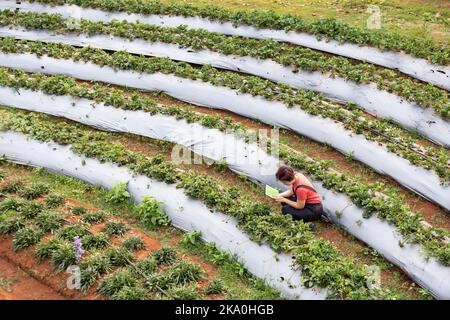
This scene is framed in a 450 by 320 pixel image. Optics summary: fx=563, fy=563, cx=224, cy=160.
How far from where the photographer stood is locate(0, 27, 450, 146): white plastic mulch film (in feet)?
39.2

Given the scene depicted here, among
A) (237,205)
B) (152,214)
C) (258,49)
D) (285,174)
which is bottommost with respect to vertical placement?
(152,214)

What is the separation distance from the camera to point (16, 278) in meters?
8.89

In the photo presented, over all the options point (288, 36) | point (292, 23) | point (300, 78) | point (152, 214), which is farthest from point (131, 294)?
point (292, 23)

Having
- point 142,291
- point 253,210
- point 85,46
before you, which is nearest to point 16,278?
point 142,291

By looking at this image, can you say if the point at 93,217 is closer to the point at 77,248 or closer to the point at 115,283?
the point at 77,248

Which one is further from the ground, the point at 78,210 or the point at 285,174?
the point at 285,174

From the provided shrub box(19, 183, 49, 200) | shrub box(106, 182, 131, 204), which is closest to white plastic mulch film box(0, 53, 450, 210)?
shrub box(106, 182, 131, 204)

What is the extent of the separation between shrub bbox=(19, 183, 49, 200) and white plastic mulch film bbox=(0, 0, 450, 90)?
724 cm

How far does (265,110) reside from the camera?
12.6 meters

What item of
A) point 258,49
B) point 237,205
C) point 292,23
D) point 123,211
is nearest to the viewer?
point 237,205

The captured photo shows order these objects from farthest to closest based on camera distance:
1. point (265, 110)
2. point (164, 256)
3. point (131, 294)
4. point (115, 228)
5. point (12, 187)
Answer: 1. point (265, 110)
2. point (12, 187)
3. point (115, 228)
4. point (164, 256)
5. point (131, 294)

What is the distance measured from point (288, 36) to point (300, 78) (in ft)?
7.37

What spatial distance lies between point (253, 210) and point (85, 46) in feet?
27.1
